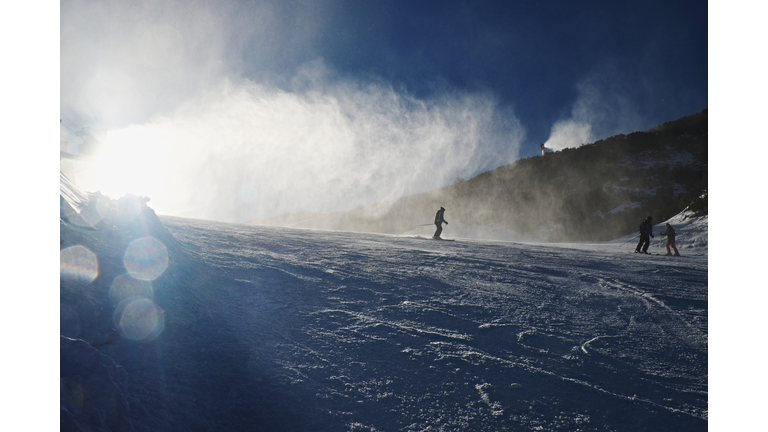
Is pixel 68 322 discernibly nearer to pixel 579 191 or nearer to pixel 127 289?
pixel 127 289

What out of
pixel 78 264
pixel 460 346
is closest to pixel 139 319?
pixel 78 264

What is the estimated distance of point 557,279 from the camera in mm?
6113

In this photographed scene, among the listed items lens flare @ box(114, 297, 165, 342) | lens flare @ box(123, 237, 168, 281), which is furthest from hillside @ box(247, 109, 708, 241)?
lens flare @ box(114, 297, 165, 342)

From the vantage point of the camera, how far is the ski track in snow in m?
2.14

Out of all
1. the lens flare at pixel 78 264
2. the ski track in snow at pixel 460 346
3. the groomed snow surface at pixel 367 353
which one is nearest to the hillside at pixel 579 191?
the ski track in snow at pixel 460 346

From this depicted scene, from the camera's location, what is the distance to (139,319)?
2.59 m

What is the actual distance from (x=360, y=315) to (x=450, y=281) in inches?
89.2

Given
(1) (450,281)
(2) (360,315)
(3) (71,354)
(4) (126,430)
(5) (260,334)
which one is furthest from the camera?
(1) (450,281)

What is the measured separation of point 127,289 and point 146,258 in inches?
36.2

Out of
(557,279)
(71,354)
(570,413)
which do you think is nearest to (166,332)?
(71,354)

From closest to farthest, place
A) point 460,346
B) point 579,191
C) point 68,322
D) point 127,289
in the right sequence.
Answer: point 68,322
point 127,289
point 460,346
point 579,191

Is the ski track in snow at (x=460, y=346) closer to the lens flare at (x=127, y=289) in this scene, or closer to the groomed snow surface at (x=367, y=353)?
the groomed snow surface at (x=367, y=353)

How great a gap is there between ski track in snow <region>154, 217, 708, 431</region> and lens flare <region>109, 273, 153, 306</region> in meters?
0.61

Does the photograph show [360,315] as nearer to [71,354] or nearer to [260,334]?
[260,334]
